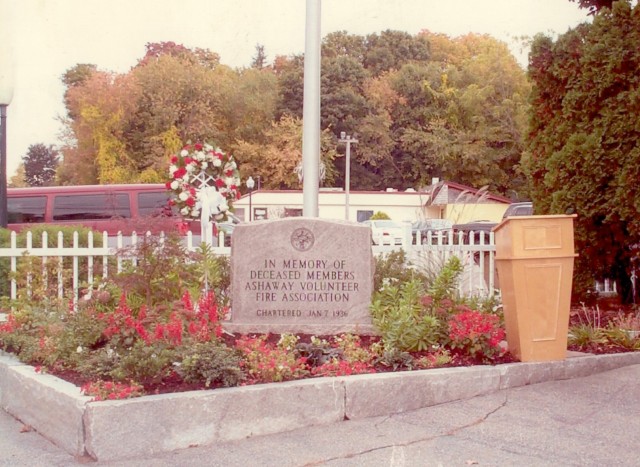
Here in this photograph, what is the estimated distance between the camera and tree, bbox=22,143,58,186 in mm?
67562

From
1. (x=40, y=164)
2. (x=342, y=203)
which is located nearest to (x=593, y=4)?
(x=342, y=203)

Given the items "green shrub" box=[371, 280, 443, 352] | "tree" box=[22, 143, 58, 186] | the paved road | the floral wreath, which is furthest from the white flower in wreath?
"tree" box=[22, 143, 58, 186]

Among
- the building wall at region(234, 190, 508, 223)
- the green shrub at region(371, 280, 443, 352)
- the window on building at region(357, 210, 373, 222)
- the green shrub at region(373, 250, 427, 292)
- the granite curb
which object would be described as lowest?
the granite curb

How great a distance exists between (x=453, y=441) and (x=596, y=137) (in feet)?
19.4

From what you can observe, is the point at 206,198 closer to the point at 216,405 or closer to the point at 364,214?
the point at 216,405

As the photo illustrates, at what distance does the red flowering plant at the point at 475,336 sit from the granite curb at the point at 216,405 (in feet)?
0.83

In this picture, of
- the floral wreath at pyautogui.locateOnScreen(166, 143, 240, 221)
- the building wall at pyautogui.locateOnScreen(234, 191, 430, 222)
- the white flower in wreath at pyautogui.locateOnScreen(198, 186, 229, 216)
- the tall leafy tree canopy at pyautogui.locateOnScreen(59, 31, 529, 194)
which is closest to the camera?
the white flower in wreath at pyautogui.locateOnScreen(198, 186, 229, 216)

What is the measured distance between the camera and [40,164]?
68.9 m

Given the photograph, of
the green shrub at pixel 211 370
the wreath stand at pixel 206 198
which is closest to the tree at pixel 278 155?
the wreath stand at pixel 206 198

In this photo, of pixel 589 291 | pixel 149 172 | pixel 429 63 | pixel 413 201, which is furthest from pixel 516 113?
pixel 589 291

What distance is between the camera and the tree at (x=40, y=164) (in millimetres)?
67562

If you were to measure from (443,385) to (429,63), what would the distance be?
5771 cm

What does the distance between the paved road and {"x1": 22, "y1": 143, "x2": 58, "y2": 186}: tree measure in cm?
6394

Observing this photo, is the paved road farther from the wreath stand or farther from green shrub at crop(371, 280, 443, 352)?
the wreath stand
